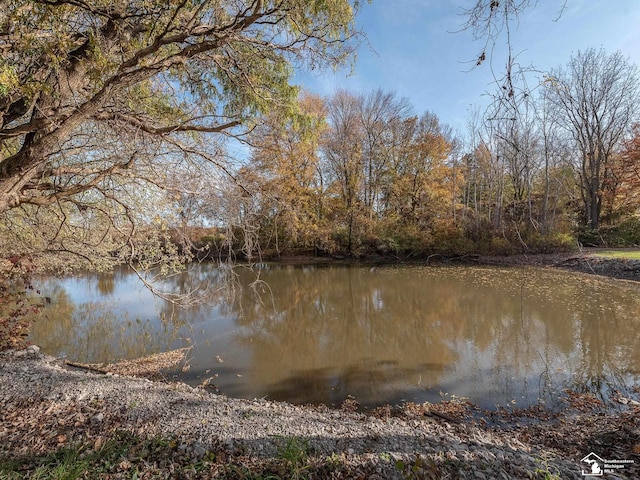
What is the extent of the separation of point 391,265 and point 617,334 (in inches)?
531

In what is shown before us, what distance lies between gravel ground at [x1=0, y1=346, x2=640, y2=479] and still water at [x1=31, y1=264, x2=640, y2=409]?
110cm

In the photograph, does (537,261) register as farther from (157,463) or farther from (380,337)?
(157,463)

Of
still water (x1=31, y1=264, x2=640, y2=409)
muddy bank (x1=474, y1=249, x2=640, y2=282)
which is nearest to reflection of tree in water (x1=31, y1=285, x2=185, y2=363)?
still water (x1=31, y1=264, x2=640, y2=409)

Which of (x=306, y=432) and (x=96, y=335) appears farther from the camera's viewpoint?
(x=96, y=335)

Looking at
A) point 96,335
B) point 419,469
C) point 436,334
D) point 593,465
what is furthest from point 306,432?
point 96,335

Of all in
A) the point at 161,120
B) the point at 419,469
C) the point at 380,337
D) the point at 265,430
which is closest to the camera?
the point at 419,469

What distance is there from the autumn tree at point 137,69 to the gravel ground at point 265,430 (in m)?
2.22

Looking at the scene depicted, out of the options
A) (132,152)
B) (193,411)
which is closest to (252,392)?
(193,411)

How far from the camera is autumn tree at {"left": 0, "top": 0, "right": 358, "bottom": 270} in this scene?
106 inches

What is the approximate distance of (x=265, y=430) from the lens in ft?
10.4

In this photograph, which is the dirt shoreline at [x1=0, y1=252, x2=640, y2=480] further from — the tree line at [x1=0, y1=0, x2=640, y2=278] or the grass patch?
the tree line at [x1=0, y1=0, x2=640, y2=278]

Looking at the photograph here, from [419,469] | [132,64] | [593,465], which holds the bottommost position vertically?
[593,465]

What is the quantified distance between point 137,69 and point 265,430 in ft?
11.8

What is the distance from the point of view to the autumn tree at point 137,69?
2.69 meters
